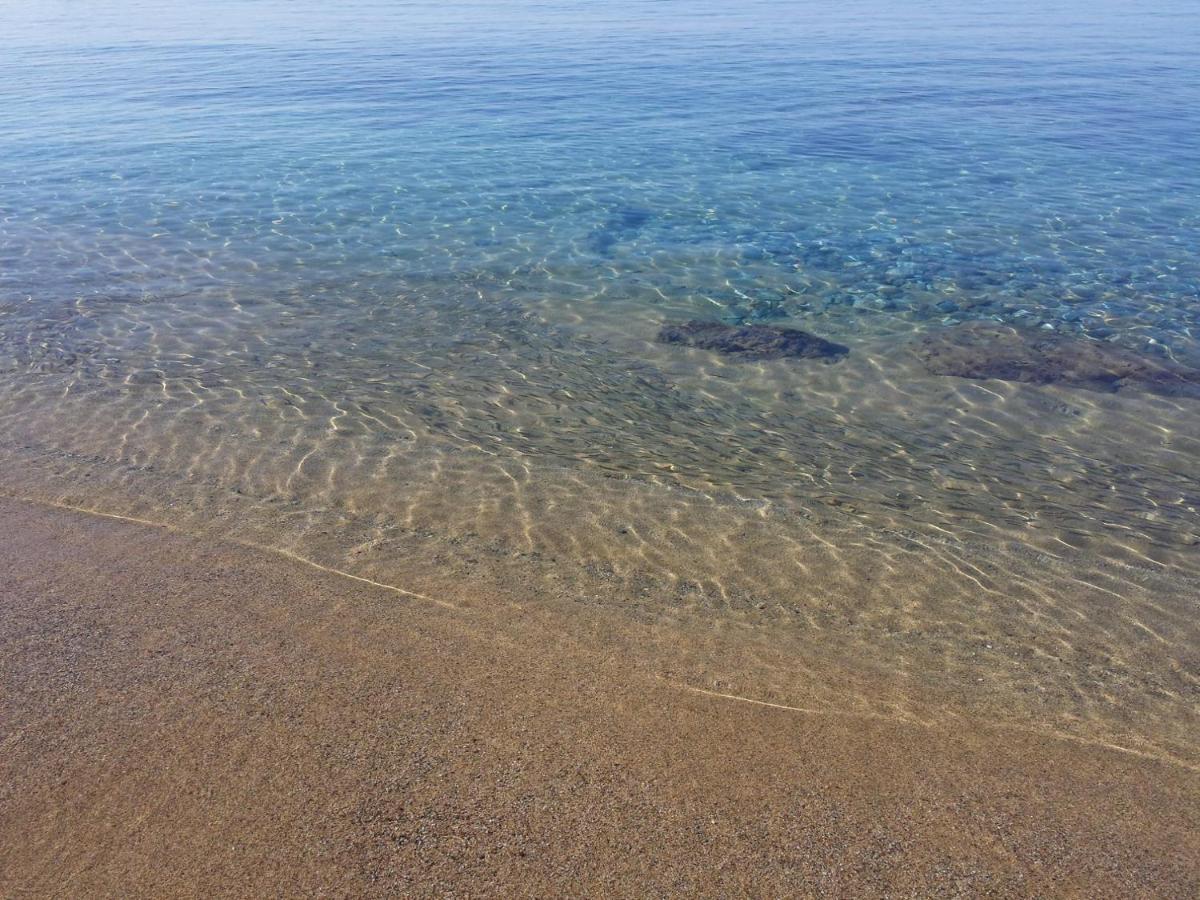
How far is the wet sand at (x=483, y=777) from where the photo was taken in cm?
380

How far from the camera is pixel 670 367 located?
10203 millimetres

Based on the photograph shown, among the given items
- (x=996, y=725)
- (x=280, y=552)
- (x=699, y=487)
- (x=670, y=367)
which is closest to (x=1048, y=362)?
(x=670, y=367)

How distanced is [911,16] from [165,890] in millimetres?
59905

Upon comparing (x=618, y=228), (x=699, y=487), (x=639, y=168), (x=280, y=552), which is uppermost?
(x=280, y=552)

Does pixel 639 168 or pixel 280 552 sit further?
pixel 639 168

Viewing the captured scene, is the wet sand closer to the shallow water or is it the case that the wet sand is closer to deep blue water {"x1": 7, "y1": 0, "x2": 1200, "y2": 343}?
the shallow water

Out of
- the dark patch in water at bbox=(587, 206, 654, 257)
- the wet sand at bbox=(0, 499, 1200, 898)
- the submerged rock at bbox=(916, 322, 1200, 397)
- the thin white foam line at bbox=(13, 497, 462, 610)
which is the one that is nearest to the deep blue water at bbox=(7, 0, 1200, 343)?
the dark patch in water at bbox=(587, 206, 654, 257)

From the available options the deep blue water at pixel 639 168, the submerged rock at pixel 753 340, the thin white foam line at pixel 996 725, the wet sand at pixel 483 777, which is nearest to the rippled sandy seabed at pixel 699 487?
the thin white foam line at pixel 996 725

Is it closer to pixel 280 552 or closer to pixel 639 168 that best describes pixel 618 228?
pixel 639 168

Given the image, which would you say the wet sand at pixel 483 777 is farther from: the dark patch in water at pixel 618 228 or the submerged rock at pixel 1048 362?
the dark patch in water at pixel 618 228

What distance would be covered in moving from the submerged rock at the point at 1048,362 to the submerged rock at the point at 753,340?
112cm

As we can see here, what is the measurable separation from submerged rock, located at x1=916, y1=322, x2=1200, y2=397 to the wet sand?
20.0ft

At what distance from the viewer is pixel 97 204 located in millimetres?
16656

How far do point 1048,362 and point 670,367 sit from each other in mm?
4116
